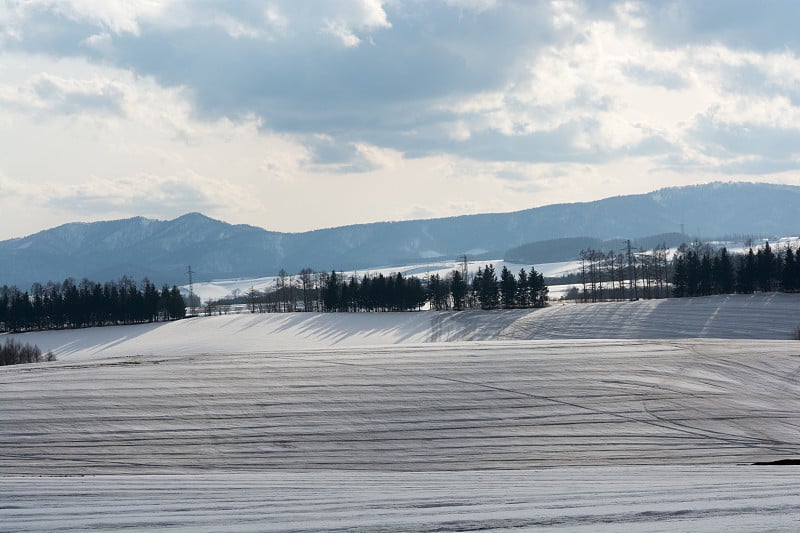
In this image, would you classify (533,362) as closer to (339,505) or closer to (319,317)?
(339,505)

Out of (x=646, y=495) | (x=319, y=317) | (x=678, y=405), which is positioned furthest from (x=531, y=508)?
(x=319, y=317)

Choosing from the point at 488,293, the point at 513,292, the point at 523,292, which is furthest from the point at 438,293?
the point at 523,292

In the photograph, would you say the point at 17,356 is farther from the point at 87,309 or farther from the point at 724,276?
the point at 724,276

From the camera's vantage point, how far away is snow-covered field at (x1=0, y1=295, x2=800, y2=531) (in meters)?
9.23

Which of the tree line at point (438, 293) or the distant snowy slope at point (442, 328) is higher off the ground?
the tree line at point (438, 293)

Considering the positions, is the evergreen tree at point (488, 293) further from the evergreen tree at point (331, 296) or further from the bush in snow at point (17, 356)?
the bush in snow at point (17, 356)

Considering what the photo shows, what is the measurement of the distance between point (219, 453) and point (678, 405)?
15231mm

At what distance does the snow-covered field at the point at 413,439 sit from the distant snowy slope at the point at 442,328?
29.8 metres

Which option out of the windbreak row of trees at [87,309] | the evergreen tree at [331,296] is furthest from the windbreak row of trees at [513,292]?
the windbreak row of trees at [87,309]

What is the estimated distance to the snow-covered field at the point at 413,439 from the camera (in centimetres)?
923

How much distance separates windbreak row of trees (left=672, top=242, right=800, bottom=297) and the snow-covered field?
5232 cm

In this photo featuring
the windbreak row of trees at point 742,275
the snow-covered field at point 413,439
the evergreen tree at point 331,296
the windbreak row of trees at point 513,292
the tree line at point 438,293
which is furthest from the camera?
the evergreen tree at point 331,296

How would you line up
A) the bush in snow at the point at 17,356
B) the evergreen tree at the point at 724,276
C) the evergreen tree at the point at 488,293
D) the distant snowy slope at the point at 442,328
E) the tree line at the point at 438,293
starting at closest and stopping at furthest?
1. the bush in snow at the point at 17,356
2. the distant snowy slope at the point at 442,328
3. the evergreen tree at the point at 724,276
4. the tree line at the point at 438,293
5. the evergreen tree at the point at 488,293

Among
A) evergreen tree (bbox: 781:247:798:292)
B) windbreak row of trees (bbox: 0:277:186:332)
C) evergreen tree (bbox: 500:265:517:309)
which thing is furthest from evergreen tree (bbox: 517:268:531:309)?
windbreak row of trees (bbox: 0:277:186:332)
